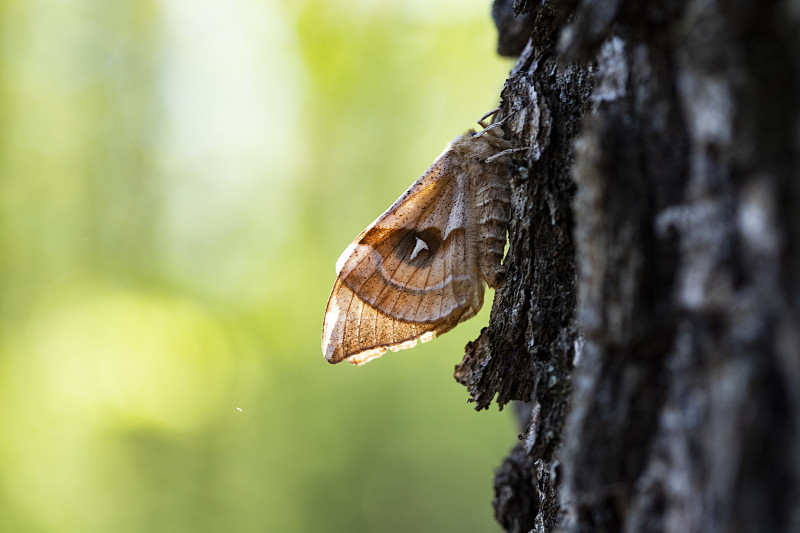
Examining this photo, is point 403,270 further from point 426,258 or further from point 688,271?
point 688,271

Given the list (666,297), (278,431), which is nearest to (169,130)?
(278,431)

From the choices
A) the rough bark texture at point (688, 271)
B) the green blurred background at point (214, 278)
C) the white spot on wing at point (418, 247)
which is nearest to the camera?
the rough bark texture at point (688, 271)

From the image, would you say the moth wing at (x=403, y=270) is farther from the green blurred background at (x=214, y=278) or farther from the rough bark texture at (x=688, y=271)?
the green blurred background at (x=214, y=278)

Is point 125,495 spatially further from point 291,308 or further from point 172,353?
point 291,308

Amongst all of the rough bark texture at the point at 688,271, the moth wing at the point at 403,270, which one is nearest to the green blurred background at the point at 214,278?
the moth wing at the point at 403,270

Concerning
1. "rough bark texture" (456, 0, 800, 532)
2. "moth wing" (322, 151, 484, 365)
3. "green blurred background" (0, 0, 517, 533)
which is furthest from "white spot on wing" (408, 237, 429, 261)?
"green blurred background" (0, 0, 517, 533)

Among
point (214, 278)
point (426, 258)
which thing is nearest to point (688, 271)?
point (426, 258)

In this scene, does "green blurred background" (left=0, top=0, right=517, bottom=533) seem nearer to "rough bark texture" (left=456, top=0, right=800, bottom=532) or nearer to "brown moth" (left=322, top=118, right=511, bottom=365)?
"brown moth" (left=322, top=118, right=511, bottom=365)

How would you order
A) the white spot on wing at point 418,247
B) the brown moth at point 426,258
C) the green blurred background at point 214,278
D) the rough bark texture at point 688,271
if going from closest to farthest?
the rough bark texture at point 688,271, the brown moth at point 426,258, the white spot on wing at point 418,247, the green blurred background at point 214,278
